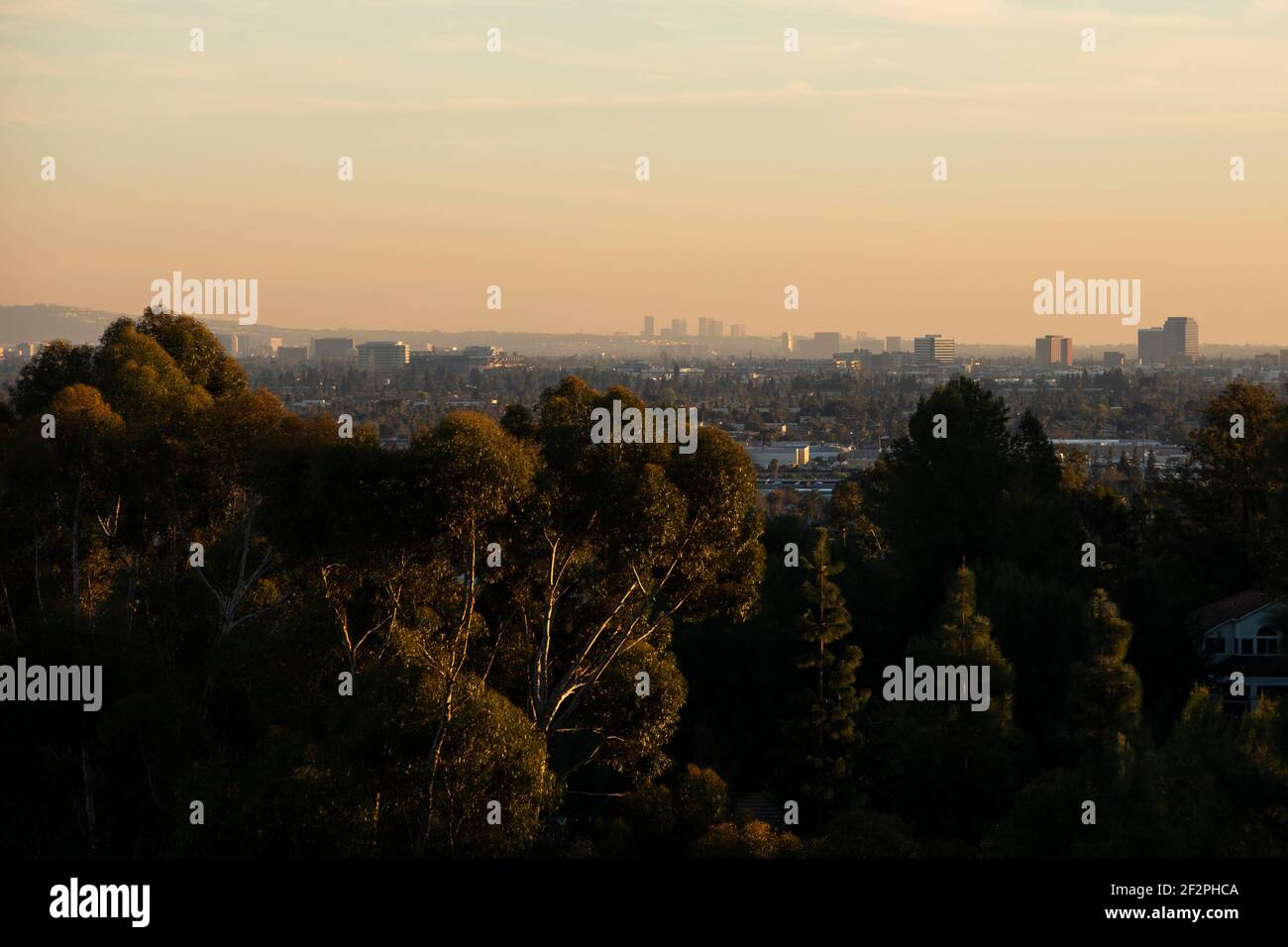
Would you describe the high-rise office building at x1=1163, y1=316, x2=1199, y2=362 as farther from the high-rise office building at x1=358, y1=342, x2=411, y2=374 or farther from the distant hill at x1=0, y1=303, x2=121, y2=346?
the distant hill at x1=0, y1=303, x2=121, y2=346

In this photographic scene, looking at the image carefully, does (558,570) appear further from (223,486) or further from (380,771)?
(223,486)

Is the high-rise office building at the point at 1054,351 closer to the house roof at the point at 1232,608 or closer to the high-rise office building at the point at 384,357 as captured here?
the high-rise office building at the point at 384,357

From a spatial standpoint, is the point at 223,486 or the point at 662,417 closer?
the point at 662,417

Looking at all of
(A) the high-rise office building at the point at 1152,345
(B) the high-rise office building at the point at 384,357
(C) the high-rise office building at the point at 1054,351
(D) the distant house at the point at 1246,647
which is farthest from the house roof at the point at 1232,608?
(C) the high-rise office building at the point at 1054,351

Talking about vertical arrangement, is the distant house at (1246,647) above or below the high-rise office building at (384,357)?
below

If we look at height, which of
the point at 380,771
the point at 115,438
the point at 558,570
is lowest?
the point at 380,771
